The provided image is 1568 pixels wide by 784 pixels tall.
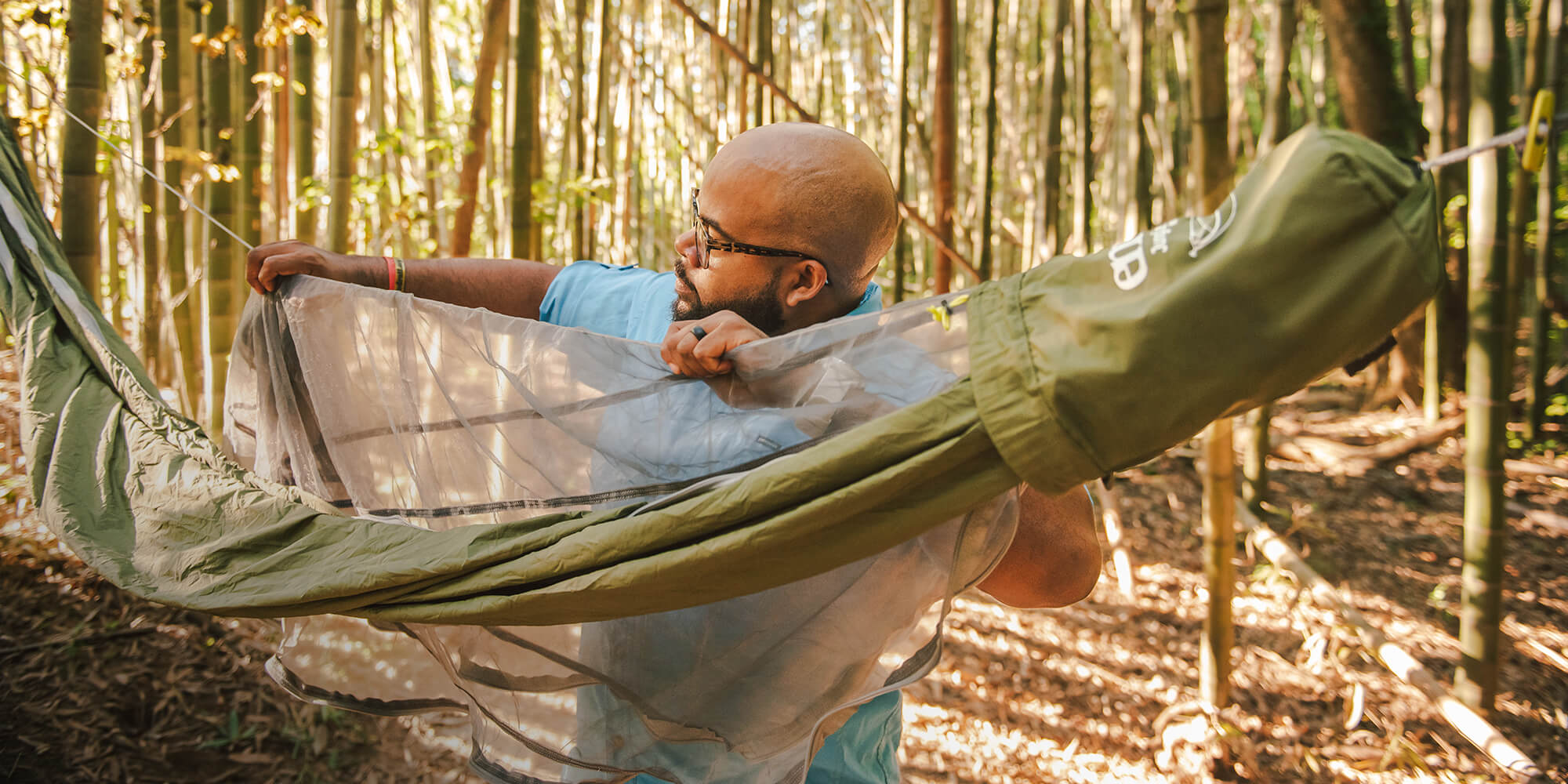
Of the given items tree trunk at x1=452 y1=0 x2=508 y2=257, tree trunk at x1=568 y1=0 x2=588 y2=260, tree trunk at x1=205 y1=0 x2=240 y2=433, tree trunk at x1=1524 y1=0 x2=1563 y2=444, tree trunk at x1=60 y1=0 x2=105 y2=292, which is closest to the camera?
tree trunk at x1=60 y1=0 x2=105 y2=292

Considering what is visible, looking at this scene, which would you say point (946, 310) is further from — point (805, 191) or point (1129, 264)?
point (805, 191)

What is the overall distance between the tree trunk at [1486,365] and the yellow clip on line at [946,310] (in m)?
2.04

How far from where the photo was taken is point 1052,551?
35.5 inches

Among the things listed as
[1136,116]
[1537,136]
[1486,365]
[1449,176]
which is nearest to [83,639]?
[1537,136]

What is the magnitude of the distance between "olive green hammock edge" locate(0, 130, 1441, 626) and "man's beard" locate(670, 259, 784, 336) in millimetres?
312

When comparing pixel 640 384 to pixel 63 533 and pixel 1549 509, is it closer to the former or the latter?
pixel 63 533

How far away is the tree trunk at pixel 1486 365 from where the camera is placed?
218cm

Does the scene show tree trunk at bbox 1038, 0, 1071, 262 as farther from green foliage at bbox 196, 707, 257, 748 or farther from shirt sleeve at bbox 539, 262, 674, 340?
green foliage at bbox 196, 707, 257, 748

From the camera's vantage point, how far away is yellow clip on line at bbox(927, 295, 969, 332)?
2.52ft

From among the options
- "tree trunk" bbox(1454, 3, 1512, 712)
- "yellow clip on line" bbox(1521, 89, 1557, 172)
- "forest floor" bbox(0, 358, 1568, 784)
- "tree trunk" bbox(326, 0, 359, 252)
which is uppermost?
"tree trunk" bbox(326, 0, 359, 252)

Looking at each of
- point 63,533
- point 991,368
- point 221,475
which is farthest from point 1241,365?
point 63,533

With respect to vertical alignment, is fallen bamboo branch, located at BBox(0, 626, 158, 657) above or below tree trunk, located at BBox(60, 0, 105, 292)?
below

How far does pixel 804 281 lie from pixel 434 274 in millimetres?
554

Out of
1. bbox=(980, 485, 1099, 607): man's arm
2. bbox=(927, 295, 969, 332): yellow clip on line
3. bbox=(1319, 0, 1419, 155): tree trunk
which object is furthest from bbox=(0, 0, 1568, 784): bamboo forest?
Result: bbox=(1319, 0, 1419, 155): tree trunk
